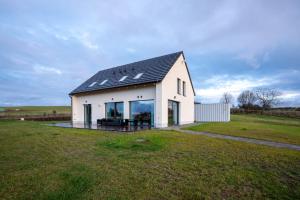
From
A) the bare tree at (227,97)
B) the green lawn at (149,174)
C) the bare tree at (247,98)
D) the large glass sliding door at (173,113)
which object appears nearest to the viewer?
the green lawn at (149,174)

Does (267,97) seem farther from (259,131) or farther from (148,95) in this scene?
(148,95)

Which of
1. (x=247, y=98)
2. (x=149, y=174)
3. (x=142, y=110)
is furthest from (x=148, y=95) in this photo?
(x=247, y=98)

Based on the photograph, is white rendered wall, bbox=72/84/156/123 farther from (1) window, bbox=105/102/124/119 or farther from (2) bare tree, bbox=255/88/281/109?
(2) bare tree, bbox=255/88/281/109

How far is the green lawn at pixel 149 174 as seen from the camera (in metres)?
3.10

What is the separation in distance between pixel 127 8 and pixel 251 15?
9.87m

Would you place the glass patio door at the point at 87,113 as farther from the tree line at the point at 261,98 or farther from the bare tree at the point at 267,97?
the bare tree at the point at 267,97

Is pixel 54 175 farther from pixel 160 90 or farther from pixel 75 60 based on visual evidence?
pixel 75 60

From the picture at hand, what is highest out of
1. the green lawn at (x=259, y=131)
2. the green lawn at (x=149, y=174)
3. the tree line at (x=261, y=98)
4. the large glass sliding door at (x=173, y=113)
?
the tree line at (x=261, y=98)

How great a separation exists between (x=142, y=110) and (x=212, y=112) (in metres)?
11.0

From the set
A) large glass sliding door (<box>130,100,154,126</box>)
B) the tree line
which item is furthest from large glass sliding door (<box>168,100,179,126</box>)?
the tree line

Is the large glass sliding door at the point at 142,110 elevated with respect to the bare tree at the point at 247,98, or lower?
lower

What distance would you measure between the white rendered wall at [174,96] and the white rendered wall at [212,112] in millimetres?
3046

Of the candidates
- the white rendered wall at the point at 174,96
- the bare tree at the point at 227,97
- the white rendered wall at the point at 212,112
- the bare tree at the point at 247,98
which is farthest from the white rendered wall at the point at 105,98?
the bare tree at the point at 227,97

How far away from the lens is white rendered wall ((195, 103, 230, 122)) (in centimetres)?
2072
